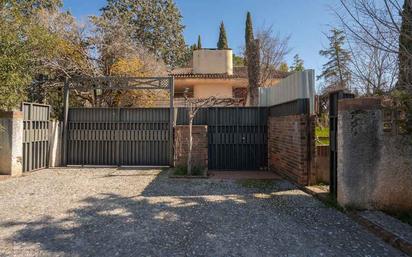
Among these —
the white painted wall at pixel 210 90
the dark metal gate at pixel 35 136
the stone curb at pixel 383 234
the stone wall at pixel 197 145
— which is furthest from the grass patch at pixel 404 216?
the white painted wall at pixel 210 90

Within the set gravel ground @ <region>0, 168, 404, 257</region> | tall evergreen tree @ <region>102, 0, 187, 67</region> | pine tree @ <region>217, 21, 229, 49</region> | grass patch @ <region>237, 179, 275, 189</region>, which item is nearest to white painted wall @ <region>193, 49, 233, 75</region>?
tall evergreen tree @ <region>102, 0, 187, 67</region>

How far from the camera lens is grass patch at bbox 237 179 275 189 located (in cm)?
721

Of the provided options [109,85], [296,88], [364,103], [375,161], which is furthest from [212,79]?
[375,161]

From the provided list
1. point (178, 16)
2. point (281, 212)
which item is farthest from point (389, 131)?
point (178, 16)

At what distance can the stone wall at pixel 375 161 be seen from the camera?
4930 mm

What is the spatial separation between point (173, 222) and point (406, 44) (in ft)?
15.0

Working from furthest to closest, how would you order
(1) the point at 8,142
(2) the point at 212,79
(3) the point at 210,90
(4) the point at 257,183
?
(3) the point at 210,90, (2) the point at 212,79, (1) the point at 8,142, (4) the point at 257,183

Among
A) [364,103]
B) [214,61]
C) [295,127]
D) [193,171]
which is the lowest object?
[193,171]

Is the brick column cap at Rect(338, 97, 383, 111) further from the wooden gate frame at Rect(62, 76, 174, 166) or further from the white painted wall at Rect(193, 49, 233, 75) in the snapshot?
the white painted wall at Rect(193, 49, 233, 75)

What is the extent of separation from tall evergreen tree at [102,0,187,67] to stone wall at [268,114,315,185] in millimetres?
18533

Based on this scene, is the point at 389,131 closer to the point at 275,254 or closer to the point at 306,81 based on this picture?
the point at 306,81

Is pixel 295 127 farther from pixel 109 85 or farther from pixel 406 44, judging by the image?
pixel 109 85

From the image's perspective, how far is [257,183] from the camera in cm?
758

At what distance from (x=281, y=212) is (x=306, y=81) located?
3.28 meters
